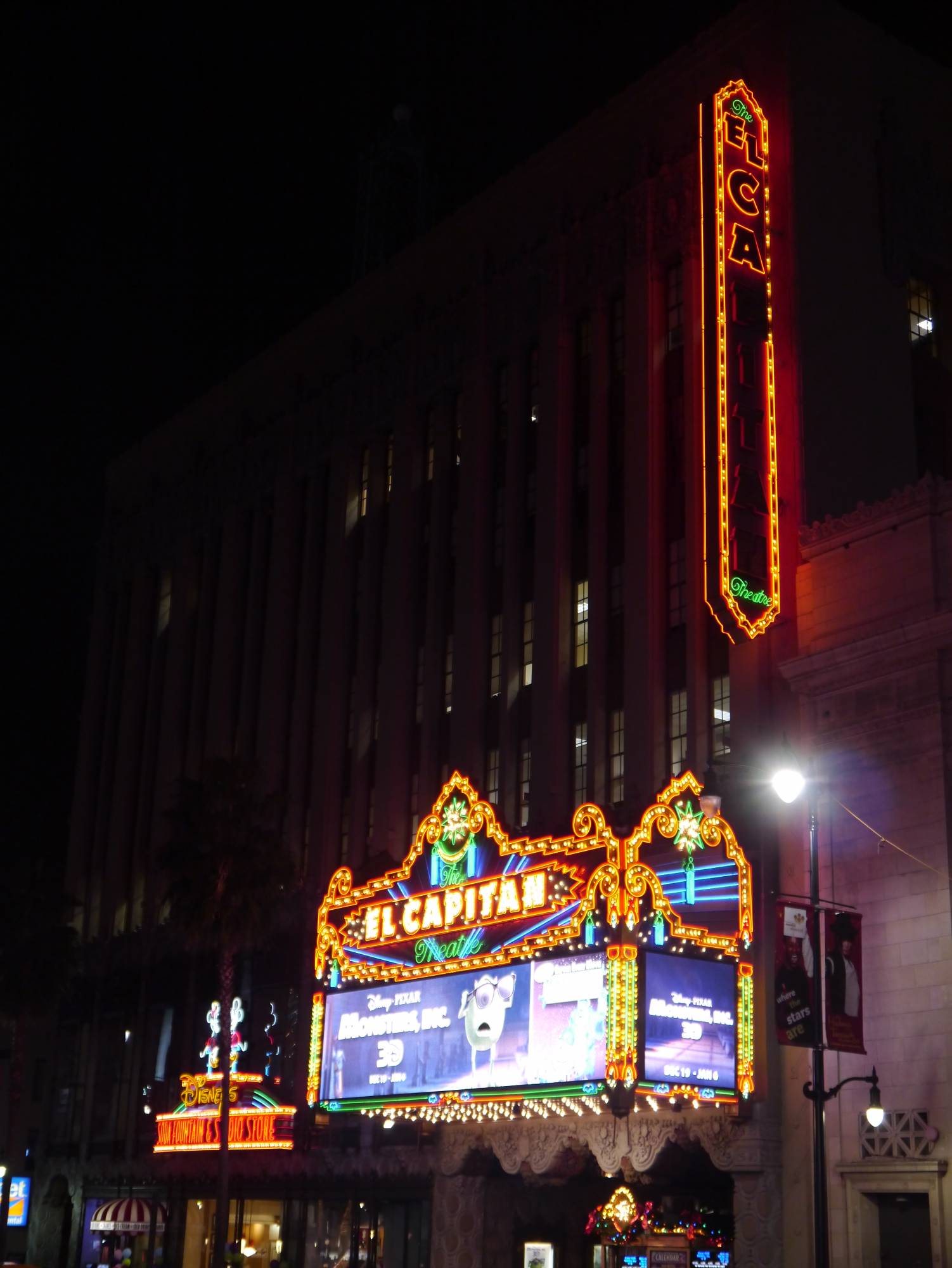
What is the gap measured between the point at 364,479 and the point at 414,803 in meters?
12.3

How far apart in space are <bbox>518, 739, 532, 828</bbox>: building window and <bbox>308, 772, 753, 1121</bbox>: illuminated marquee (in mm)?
5733

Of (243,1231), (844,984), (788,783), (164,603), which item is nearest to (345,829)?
(243,1231)

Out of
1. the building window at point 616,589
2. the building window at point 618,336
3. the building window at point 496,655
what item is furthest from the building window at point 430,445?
the building window at point 616,589

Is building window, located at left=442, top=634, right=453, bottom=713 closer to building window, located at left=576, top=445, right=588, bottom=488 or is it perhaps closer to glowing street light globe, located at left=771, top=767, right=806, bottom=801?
building window, located at left=576, top=445, right=588, bottom=488

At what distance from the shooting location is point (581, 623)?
137ft

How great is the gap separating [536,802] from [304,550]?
58.8 feet

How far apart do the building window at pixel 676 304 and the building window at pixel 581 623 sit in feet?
22.5

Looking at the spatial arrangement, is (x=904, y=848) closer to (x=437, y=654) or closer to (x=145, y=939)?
(x=437, y=654)

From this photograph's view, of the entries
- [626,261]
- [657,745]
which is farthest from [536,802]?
[626,261]

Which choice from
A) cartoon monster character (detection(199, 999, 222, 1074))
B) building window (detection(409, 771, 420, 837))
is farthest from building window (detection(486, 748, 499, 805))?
cartoon monster character (detection(199, 999, 222, 1074))

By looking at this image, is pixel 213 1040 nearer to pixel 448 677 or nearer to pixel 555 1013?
pixel 448 677

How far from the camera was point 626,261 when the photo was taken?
42.4m

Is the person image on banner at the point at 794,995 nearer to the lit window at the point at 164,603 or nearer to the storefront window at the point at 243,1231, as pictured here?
the storefront window at the point at 243,1231

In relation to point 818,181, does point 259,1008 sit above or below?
below
